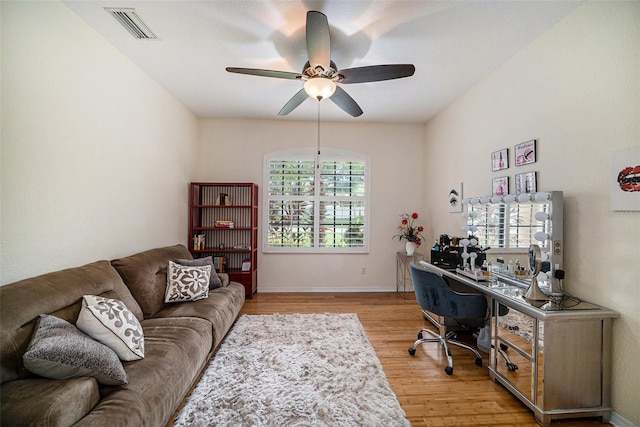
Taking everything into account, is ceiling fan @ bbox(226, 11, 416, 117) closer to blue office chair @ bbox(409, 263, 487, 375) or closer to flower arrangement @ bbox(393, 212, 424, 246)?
blue office chair @ bbox(409, 263, 487, 375)

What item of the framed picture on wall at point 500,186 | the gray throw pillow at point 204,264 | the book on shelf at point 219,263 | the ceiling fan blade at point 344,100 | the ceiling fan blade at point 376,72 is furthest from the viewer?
the book on shelf at point 219,263

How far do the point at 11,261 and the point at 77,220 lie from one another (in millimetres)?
536

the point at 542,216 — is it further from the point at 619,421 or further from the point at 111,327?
the point at 111,327

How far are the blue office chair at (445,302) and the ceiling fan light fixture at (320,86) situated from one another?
70.7 inches

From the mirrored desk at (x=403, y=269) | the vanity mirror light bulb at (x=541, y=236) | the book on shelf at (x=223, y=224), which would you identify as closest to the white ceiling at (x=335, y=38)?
the vanity mirror light bulb at (x=541, y=236)

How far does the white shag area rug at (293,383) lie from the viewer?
177 cm

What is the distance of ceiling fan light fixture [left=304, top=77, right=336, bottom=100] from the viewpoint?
7.70 feet

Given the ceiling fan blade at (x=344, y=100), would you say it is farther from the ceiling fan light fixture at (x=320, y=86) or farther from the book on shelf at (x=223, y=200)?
the book on shelf at (x=223, y=200)

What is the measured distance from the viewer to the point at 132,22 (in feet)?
7.30

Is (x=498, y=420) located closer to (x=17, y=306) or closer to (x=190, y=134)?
(x=17, y=306)

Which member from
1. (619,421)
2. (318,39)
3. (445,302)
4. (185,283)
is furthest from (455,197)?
(185,283)

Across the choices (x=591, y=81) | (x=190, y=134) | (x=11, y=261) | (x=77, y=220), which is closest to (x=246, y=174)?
(x=190, y=134)

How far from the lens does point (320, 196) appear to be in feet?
15.4

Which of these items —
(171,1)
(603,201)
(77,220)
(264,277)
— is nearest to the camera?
(603,201)
